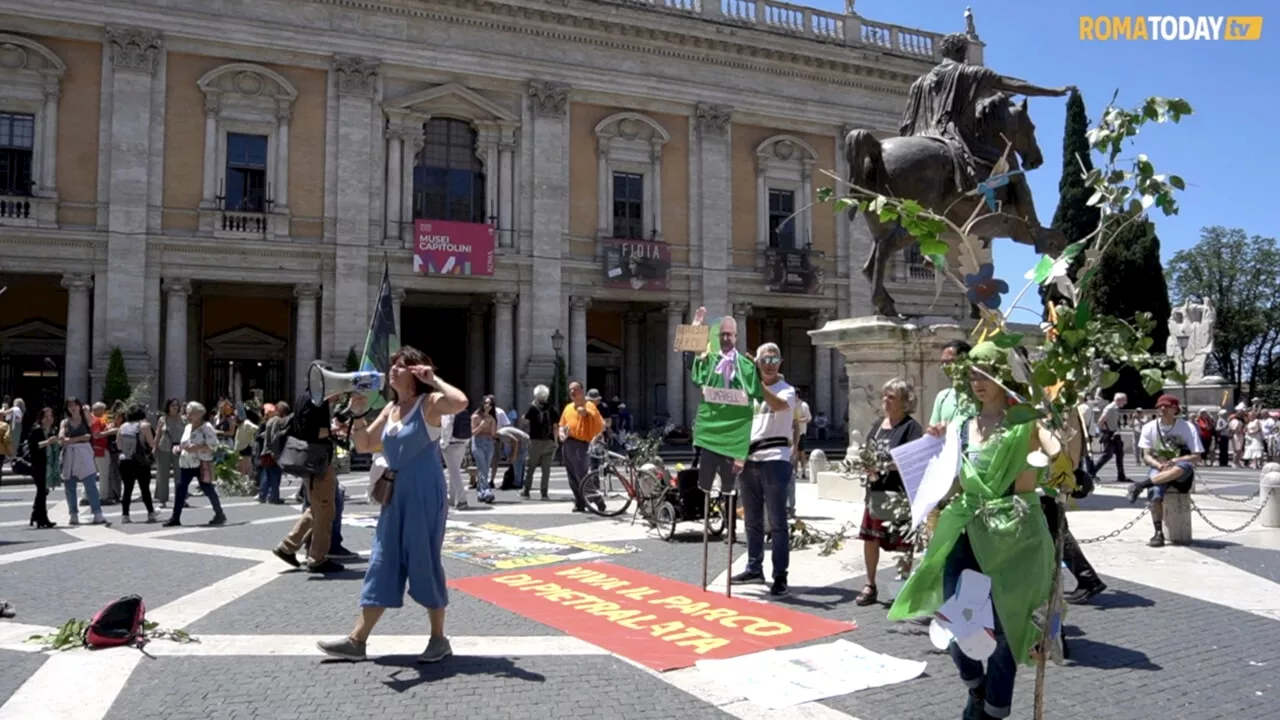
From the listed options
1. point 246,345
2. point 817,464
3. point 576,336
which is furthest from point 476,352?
point 817,464

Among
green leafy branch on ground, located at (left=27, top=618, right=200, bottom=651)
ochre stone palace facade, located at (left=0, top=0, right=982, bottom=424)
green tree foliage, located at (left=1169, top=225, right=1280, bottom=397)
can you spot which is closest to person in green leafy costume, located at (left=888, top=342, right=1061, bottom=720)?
green leafy branch on ground, located at (left=27, top=618, right=200, bottom=651)

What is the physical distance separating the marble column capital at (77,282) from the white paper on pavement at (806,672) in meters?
26.4

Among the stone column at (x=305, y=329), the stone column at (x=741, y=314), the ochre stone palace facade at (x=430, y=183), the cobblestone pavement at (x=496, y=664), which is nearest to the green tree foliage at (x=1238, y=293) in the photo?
the ochre stone palace facade at (x=430, y=183)

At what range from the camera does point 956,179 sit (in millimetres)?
10906

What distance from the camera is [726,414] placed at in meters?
7.24

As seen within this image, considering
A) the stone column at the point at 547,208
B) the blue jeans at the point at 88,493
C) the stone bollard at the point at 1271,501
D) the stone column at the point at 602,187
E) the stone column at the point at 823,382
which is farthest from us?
the stone column at the point at 823,382

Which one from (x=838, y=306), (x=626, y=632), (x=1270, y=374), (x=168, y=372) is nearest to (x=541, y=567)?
(x=626, y=632)

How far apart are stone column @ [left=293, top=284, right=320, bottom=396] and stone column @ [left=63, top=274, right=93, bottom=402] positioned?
5.35 meters

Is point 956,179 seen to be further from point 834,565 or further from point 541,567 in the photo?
point 541,567

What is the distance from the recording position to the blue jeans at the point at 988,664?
378 centimetres

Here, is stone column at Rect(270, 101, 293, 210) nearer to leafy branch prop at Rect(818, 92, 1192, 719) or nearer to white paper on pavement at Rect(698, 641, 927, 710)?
white paper on pavement at Rect(698, 641, 927, 710)

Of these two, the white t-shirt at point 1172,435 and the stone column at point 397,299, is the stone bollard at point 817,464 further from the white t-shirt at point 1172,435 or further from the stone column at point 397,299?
the stone column at point 397,299

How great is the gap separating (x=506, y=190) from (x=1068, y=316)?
93.2 feet

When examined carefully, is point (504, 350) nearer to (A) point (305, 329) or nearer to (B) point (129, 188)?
(A) point (305, 329)
